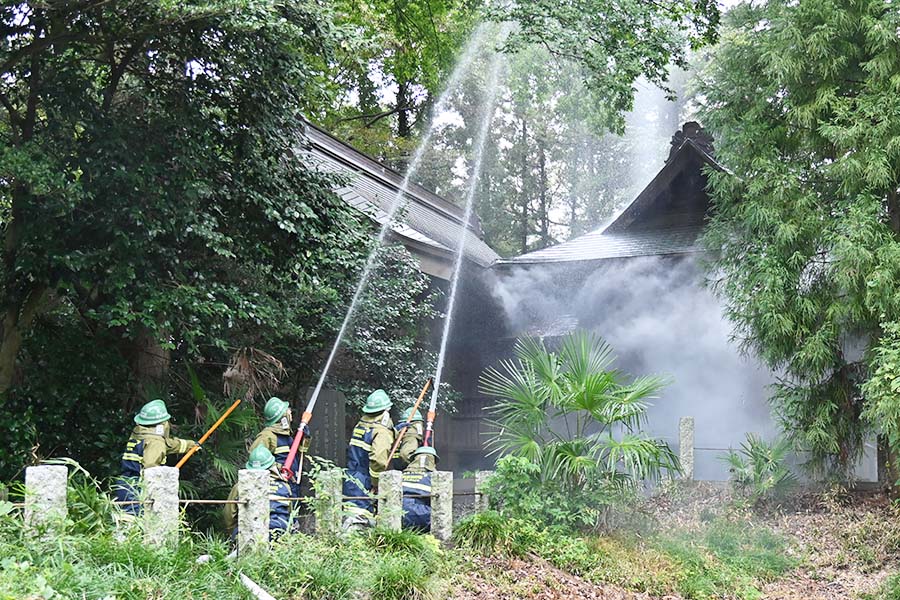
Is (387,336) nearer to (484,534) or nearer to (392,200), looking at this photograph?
(392,200)

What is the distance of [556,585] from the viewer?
9258 mm

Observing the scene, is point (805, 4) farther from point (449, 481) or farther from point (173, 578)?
point (173, 578)

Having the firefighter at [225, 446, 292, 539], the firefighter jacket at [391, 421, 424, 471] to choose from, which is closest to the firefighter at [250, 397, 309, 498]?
the firefighter at [225, 446, 292, 539]

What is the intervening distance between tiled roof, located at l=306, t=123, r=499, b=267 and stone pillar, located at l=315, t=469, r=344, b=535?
542 centimetres

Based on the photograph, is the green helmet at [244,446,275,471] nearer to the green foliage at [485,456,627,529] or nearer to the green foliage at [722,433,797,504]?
the green foliage at [485,456,627,529]

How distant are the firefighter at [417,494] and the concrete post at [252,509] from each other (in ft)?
7.15

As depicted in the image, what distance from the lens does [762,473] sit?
13.2 metres

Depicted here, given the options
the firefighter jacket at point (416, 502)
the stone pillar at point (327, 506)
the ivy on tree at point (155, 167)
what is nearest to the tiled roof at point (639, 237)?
the ivy on tree at point (155, 167)

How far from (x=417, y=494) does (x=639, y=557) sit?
255 cm

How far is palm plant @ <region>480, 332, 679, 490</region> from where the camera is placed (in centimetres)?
1059

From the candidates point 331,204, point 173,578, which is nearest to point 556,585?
point 173,578

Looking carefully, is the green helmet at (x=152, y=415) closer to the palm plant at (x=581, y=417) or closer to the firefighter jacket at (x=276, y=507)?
the firefighter jacket at (x=276, y=507)

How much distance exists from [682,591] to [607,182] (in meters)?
30.3

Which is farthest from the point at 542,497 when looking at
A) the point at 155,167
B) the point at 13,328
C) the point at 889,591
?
the point at 13,328
